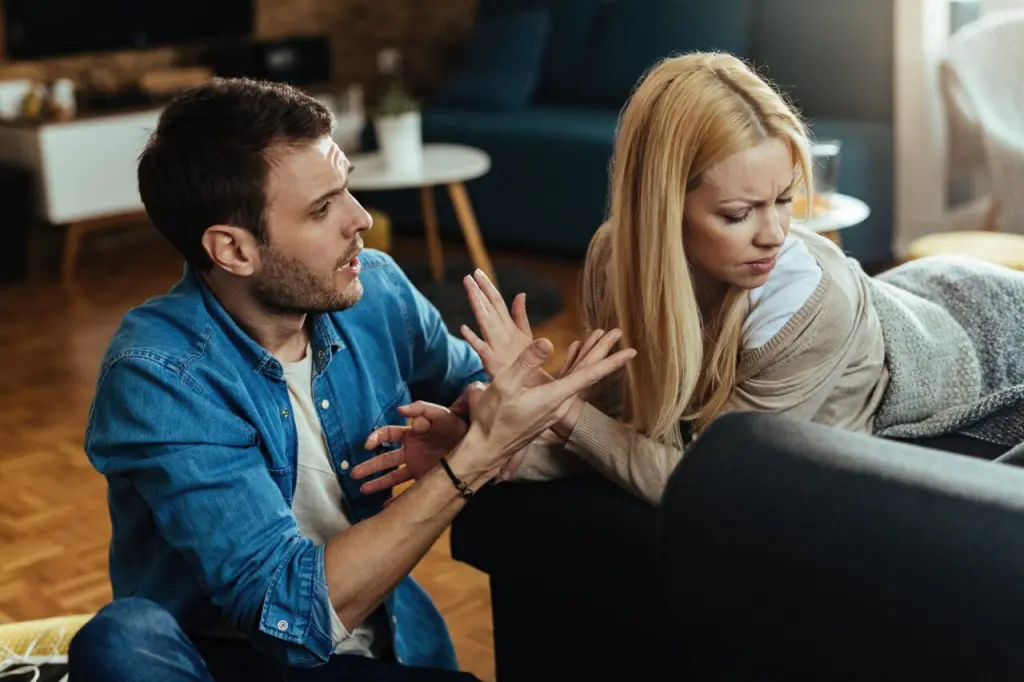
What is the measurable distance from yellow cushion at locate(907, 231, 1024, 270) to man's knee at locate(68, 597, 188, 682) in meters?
2.32

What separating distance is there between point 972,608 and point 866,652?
0.22 feet

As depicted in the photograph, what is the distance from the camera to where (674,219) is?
1.44 meters

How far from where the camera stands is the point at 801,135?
1.49 meters

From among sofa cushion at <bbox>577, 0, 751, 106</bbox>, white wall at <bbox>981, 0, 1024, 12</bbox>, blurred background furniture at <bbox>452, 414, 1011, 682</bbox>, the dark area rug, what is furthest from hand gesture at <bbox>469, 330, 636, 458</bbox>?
white wall at <bbox>981, 0, 1024, 12</bbox>

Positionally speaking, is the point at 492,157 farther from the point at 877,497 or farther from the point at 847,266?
the point at 877,497

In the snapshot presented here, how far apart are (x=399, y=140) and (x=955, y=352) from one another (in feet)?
10.2

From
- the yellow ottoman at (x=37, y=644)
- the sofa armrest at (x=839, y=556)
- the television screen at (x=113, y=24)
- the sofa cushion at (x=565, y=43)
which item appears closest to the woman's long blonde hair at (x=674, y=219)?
the sofa armrest at (x=839, y=556)

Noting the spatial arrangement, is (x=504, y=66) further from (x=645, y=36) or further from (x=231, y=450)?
(x=231, y=450)

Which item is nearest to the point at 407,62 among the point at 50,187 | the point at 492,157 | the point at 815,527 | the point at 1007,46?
the point at 492,157

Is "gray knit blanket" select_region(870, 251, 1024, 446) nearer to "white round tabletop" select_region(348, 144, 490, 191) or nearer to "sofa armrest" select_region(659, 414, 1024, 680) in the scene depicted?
"sofa armrest" select_region(659, 414, 1024, 680)

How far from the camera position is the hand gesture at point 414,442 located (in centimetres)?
154

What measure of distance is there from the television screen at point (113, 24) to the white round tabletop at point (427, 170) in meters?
1.41

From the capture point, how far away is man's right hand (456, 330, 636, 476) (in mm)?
1348

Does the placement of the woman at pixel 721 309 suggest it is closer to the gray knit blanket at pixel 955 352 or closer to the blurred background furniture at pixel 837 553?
the gray knit blanket at pixel 955 352
